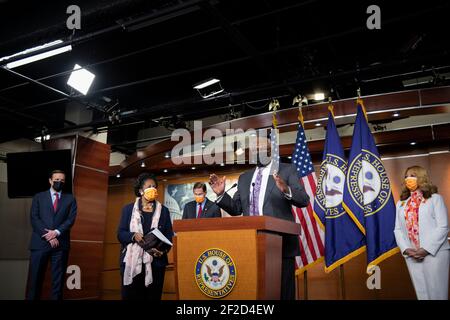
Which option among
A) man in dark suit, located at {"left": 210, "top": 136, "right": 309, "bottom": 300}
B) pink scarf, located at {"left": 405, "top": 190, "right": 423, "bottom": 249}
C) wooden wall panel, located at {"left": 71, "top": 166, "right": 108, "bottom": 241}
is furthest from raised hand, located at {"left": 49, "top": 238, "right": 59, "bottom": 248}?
pink scarf, located at {"left": 405, "top": 190, "right": 423, "bottom": 249}

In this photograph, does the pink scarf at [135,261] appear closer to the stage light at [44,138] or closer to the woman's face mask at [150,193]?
the woman's face mask at [150,193]

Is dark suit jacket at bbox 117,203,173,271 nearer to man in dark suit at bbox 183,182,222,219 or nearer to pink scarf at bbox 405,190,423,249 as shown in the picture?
man in dark suit at bbox 183,182,222,219

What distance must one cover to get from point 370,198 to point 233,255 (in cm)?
232

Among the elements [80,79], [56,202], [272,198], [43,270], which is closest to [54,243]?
[43,270]

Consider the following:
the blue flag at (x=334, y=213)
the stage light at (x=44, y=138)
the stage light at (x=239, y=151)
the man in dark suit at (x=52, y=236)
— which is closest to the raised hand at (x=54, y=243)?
the man in dark suit at (x=52, y=236)

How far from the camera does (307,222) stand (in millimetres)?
4660

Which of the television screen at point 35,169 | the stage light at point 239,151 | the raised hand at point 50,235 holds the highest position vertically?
the stage light at point 239,151

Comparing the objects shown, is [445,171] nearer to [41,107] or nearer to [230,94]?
[230,94]

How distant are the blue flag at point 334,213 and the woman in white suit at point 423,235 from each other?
1.46ft

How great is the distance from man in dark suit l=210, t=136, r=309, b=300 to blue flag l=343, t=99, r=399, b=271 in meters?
1.45

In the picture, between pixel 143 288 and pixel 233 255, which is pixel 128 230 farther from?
pixel 233 255

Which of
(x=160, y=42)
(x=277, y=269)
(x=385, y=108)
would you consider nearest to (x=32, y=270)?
(x=277, y=269)

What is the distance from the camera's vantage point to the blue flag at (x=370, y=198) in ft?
12.8
